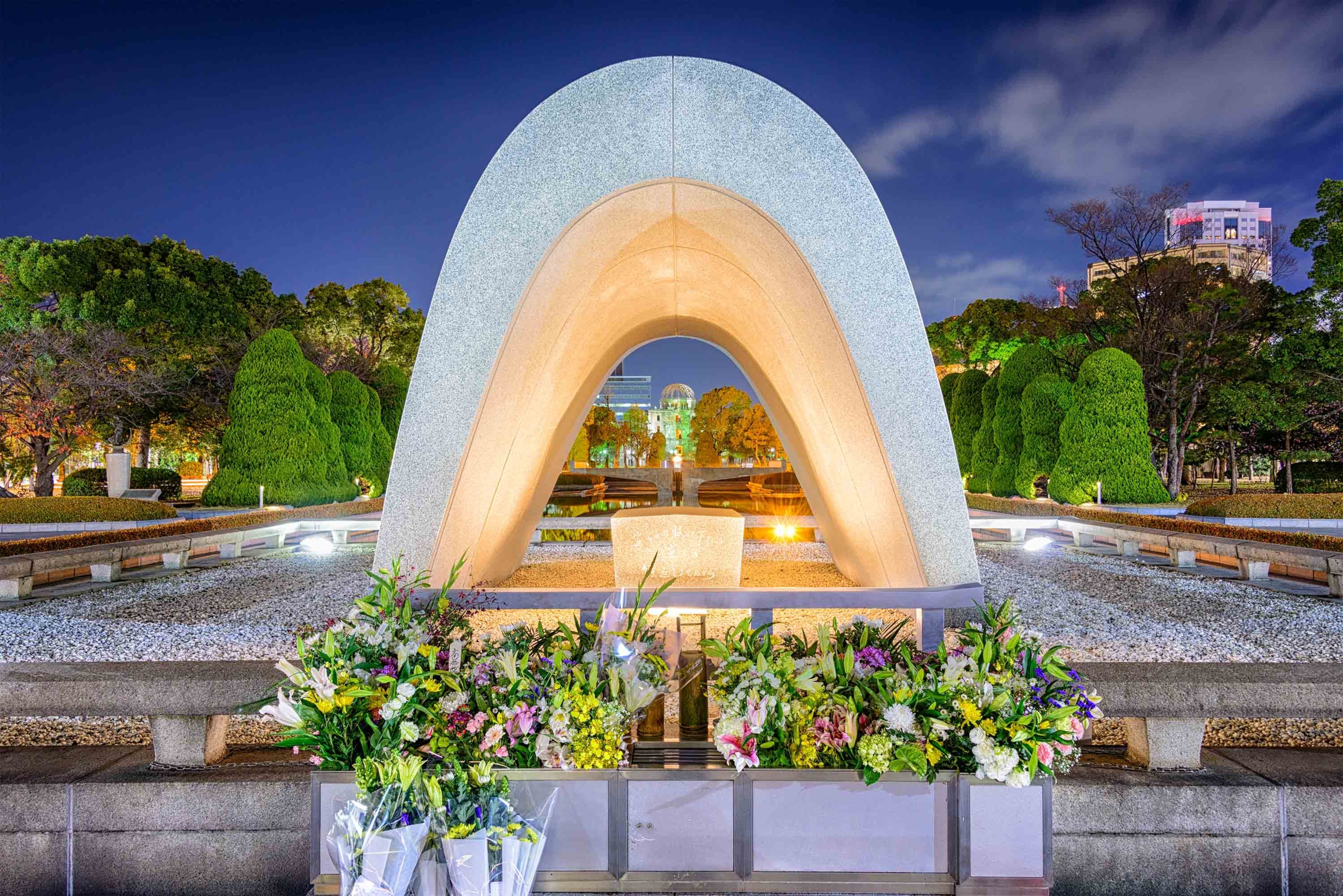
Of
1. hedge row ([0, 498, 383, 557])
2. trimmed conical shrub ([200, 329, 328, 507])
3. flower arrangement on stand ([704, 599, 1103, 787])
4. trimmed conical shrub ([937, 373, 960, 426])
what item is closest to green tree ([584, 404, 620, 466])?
trimmed conical shrub ([937, 373, 960, 426])

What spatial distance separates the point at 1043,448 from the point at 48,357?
1051 inches

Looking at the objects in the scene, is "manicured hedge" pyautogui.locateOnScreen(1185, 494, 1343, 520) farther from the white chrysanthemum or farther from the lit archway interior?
the white chrysanthemum

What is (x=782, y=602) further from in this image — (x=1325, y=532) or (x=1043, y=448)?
(x=1043, y=448)

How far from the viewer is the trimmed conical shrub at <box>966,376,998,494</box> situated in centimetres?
2259

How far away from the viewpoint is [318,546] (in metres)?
10.6

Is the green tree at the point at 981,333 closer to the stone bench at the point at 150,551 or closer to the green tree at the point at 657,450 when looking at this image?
the stone bench at the point at 150,551

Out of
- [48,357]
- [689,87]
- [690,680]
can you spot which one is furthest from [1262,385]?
[48,357]

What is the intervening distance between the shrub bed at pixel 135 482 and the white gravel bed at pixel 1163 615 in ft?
71.3

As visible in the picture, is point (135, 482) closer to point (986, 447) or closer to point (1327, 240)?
point (986, 447)

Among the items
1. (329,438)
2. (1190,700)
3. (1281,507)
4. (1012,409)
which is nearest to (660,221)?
(1190,700)

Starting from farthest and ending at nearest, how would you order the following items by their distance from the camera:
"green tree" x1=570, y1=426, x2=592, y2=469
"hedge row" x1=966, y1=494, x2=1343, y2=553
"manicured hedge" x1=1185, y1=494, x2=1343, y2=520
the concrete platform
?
"green tree" x1=570, y1=426, x2=592, y2=469
"manicured hedge" x1=1185, y1=494, x2=1343, y2=520
"hedge row" x1=966, y1=494, x2=1343, y2=553
the concrete platform

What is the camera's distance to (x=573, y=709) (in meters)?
2.30

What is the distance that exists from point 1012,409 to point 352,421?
20398mm

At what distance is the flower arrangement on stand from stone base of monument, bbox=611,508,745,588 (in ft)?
14.1
